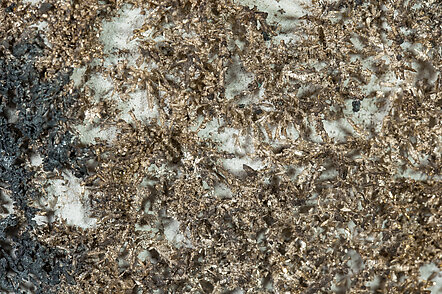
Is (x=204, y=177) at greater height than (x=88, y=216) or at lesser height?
greater

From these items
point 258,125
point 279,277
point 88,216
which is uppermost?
point 258,125

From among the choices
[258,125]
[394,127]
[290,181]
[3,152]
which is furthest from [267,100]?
[3,152]

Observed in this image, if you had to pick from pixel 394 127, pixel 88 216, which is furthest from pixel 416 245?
pixel 88 216

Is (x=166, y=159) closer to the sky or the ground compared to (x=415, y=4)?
closer to the ground

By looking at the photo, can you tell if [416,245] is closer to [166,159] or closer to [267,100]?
[267,100]

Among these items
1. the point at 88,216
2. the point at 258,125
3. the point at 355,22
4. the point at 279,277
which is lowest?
the point at 279,277

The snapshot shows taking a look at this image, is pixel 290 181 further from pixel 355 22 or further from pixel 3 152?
pixel 3 152
